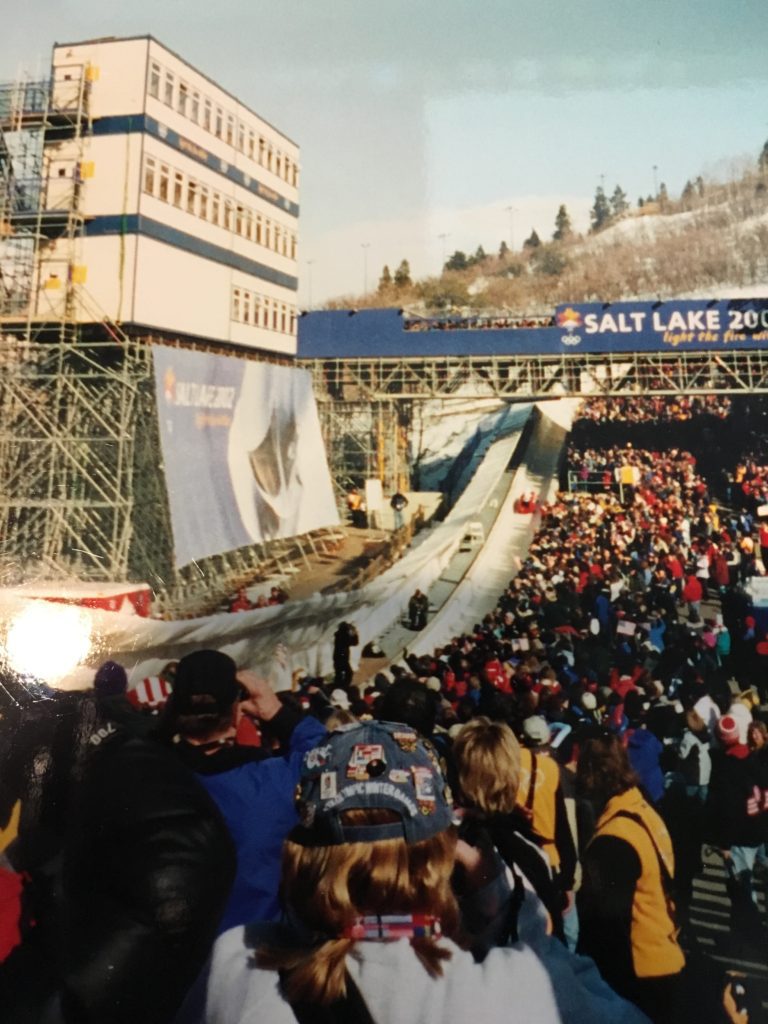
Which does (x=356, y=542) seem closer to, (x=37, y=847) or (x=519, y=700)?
(x=519, y=700)

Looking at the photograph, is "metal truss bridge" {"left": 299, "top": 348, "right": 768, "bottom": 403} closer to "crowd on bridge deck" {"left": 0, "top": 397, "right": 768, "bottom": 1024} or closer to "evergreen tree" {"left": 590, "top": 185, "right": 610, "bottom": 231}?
"crowd on bridge deck" {"left": 0, "top": 397, "right": 768, "bottom": 1024}

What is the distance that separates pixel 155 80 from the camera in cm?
340

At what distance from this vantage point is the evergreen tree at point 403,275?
3686 millimetres

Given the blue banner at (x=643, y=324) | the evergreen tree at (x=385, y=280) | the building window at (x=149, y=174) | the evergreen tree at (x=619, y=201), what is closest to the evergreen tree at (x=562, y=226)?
the evergreen tree at (x=619, y=201)

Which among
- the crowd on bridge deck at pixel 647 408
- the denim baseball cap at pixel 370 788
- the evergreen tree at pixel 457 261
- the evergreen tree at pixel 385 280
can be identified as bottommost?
the denim baseball cap at pixel 370 788

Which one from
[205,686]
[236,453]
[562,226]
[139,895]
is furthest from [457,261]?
[139,895]

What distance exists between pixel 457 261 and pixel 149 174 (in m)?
1.64

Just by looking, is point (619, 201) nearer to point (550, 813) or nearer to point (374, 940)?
point (550, 813)

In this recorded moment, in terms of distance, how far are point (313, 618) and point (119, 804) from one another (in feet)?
5.84

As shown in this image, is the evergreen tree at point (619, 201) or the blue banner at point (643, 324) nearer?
Answer: the evergreen tree at point (619, 201)

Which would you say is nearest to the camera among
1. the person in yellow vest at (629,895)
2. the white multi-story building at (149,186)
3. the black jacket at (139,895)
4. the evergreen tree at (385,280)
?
the black jacket at (139,895)

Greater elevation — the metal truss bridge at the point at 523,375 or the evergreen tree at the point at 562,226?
the evergreen tree at the point at 562,226

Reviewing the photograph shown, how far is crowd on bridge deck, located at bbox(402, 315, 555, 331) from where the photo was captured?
3.92m

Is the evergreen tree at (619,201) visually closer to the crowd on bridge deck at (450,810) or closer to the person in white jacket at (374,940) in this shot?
the crowd on bridge deck at (450,810)
